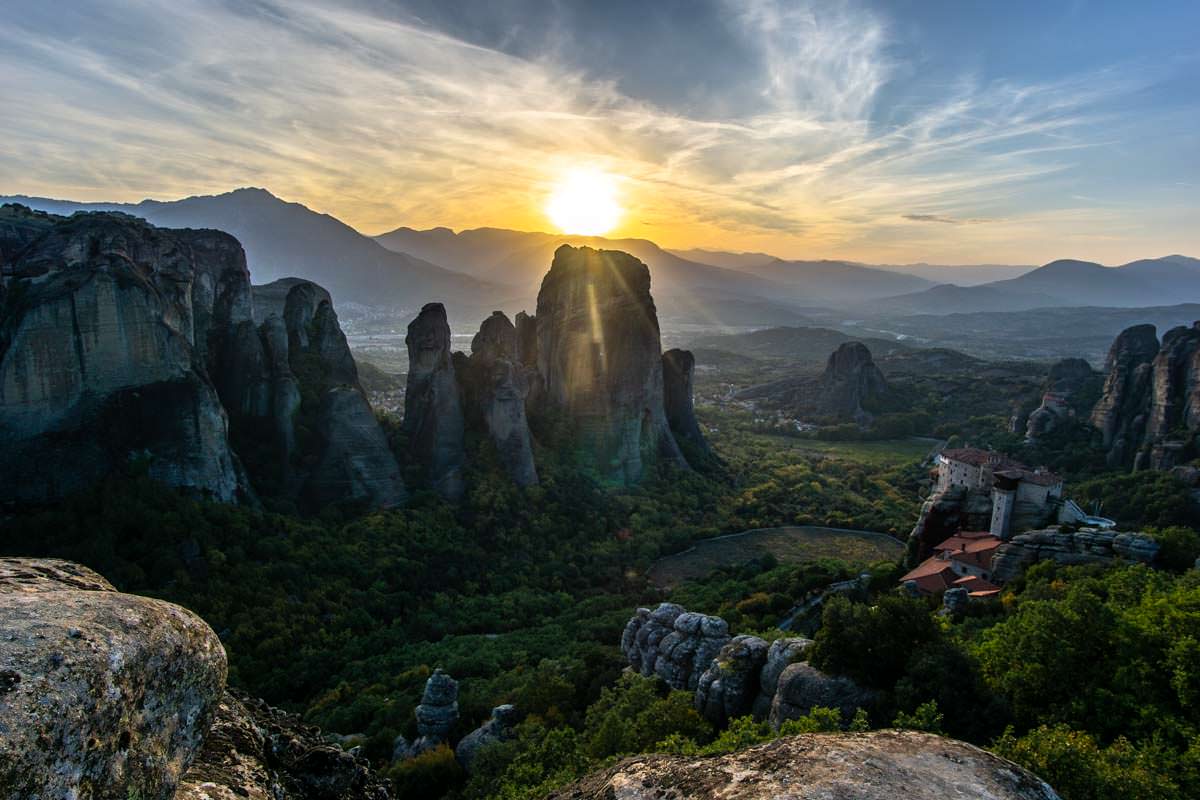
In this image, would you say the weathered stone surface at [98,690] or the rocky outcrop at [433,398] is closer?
the weathered stone surface at [98,690]

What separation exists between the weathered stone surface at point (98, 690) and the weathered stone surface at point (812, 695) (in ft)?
37.9

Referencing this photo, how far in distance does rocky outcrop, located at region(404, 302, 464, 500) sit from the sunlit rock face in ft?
37.5

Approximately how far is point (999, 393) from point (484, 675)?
95412 millimetres

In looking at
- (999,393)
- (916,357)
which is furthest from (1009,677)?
(916,357)

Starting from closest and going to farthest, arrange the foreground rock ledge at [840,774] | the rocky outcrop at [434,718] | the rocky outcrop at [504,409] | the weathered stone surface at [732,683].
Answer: the foreground rock ledge at [840,774] < the weathered stone surface at [732,683] < the rocky outcrop at [434,718] < the rocky outcrop at [504,409]

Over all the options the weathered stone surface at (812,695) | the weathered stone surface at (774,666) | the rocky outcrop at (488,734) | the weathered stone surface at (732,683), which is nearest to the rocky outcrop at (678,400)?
the rocky outcrop at (488,734)

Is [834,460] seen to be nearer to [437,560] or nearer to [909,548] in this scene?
[909,548]

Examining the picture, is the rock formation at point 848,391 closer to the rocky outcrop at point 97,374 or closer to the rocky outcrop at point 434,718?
the rocky outcrop at point 434,718

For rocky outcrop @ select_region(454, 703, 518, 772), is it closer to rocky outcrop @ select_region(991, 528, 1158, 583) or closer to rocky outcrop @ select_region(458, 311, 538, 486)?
rocky outcrop @ select_region(991, 528, 1158, 583)

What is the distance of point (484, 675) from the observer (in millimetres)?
24641

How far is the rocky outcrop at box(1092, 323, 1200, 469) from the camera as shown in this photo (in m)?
47.6

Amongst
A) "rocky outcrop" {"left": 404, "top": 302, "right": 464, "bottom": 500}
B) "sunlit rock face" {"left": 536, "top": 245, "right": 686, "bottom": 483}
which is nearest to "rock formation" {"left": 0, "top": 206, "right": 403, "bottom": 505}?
"rocky outcrop" {"left": 404, "top": 302, "right": 464, "bottom": 500}

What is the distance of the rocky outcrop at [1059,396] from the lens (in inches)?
2542

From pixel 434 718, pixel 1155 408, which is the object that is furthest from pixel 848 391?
pixel 434 718
